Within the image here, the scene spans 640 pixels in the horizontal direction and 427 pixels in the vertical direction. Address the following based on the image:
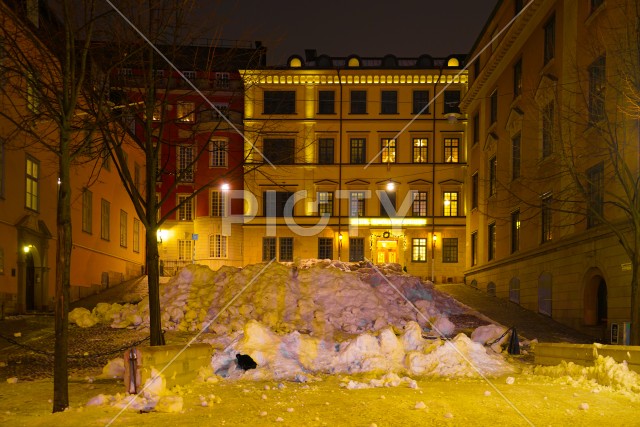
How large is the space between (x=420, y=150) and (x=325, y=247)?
1044 cm

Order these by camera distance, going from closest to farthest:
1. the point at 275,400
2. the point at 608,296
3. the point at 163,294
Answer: the point at 275,400 < the point at 608,296 < the point at 163,294

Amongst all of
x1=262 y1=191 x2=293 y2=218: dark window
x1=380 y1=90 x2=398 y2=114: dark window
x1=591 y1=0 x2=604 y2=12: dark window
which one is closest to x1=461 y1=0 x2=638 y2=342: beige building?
x1=591 y1=0 x2=604 y2=12: dark window

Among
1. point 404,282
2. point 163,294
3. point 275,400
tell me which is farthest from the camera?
point 404,282

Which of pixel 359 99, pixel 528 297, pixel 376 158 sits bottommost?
pixel 528 297

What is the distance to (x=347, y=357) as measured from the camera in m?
11.3

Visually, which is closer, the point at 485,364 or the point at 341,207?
the point at 485,364

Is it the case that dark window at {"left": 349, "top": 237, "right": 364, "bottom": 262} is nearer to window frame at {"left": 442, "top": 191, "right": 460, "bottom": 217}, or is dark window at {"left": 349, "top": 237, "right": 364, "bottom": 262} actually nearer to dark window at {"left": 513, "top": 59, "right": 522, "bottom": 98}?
window frame at {"left": 442, "top": 191, "right": 460, "bottom": 217}

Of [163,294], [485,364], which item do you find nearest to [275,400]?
[485,364]

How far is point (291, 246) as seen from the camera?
1785 inches

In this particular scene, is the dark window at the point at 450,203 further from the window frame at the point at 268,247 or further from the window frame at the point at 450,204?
the window frame at the point at 268,247

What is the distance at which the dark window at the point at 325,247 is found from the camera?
45.3 metres

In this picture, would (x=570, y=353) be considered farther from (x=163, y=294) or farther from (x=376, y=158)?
(x=376, y=158)

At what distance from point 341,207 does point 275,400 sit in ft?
123

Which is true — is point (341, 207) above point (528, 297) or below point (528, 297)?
above
